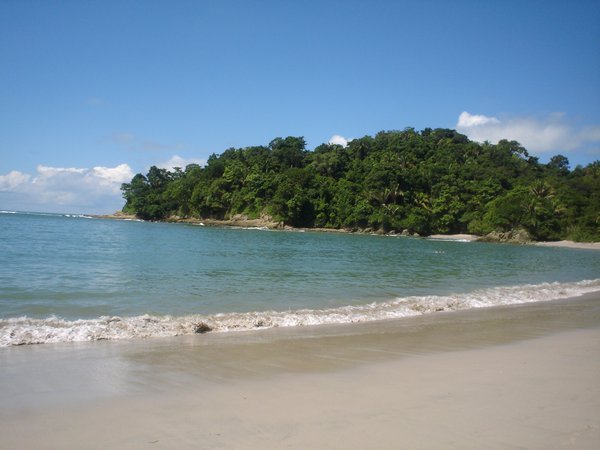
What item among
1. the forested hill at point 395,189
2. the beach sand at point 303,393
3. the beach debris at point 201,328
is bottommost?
the beach debris at point 201,328

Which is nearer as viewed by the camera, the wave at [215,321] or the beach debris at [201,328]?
the wave at [215,321]

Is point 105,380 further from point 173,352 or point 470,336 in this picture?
point 470,336

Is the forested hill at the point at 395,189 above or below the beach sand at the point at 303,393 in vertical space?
above

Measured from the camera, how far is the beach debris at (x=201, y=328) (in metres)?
9.33

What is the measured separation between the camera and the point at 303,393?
5.51 meters

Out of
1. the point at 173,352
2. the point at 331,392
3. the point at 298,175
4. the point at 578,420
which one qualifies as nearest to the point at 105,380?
the point at 173,352

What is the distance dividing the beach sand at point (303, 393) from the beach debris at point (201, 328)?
0.50 metres

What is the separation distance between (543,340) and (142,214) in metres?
123

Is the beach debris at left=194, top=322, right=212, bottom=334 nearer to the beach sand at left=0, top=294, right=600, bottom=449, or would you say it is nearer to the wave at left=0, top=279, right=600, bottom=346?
the wave at left=0, top=279, right=600, bottom=346

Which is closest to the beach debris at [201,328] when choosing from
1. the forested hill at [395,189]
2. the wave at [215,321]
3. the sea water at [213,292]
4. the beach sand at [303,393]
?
the wave at [215,321]

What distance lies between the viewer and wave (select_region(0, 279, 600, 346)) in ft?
27.1

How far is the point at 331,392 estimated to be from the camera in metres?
5.54

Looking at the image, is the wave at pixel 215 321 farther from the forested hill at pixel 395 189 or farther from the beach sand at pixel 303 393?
the forested hill at pixel 395 189

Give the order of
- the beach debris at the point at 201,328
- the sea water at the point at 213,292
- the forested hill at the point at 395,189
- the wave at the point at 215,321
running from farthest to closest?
1. the forested hill at the point at 395,189
2. the sea water at the point at 213,292
3. the beach debris at the point at 201,328
4. the wave at the point at 215,321
